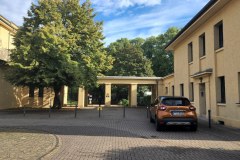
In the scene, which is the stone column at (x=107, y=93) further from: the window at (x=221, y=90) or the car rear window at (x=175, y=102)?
the car rear window at (x=175, y=102)

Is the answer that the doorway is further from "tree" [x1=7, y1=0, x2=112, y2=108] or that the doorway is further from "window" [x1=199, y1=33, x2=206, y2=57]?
"tree" [x1=7, y1=0, x2=112, y2=108]

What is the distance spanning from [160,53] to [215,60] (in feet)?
151

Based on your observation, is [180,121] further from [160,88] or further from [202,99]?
[160,88]

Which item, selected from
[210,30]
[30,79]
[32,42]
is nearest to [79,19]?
[32,42]

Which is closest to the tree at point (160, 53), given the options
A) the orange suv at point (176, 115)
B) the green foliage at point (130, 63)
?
the green foliage at point (130, 63)

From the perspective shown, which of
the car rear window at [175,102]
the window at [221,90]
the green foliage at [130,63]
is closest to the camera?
the car rear window at [175,102]

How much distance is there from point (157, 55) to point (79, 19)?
1392 inches

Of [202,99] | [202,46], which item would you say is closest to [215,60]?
[202,46]

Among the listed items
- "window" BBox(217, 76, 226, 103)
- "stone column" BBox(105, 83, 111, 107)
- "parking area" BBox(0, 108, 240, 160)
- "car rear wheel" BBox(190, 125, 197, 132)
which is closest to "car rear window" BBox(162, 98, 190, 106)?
"car rear wheel" BBox(190, 125, 197, 132)

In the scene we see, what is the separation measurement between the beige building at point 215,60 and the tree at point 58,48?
30.5 feet

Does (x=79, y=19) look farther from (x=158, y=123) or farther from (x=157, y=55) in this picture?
(x=157, y=55)

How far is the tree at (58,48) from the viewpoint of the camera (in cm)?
2478

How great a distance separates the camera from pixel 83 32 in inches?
1141

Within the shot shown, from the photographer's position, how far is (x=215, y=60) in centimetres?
1670
